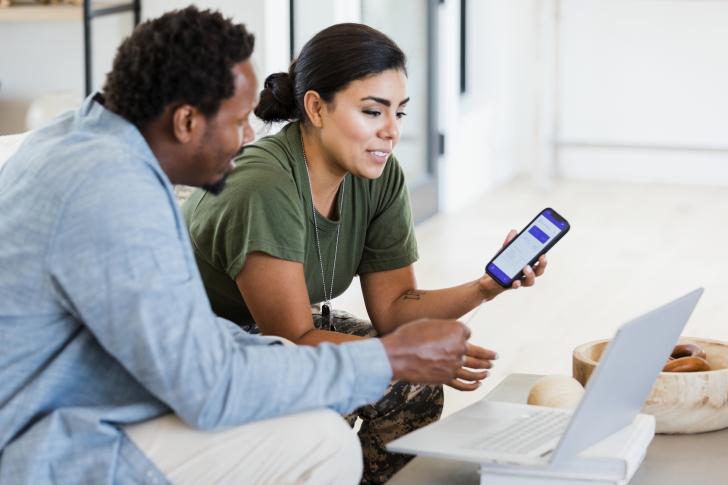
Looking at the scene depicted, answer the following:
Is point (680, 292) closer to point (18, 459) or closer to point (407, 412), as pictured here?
point (407, 412)

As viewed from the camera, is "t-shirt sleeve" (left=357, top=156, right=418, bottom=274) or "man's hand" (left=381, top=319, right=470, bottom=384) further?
"t-shirt sleeve" (left=357, top=156, right=418, bottom=274)

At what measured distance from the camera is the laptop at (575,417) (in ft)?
4.17

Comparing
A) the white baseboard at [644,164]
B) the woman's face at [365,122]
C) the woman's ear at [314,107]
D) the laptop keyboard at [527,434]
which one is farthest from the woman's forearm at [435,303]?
the white baseboard at [644,164]

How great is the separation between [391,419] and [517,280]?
32cm

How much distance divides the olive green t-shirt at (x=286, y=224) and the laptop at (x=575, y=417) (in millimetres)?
443

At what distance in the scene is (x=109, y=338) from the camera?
1.20 metres

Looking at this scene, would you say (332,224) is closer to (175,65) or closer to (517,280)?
(517,280)

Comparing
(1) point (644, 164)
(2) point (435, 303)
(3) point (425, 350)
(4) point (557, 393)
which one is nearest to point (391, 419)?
(2) point (435, 303)

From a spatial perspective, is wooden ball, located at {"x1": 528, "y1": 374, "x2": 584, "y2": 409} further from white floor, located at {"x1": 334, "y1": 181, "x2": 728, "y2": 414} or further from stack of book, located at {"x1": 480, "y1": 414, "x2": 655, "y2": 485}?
white floor, located at {"x1": 334, "y1": 181, "x2": 728, "y2": 414}

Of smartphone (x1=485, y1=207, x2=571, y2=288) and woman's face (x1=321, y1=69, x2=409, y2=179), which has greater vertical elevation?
woman's face (x1=321, y1=69, x2=409, y2=179)

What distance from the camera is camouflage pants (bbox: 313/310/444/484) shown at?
6.44 ft

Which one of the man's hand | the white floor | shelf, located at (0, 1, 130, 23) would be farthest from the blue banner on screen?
shelf, located at (0, 1, 130, 23)

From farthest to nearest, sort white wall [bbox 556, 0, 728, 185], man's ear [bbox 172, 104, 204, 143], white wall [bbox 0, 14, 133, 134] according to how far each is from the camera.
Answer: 1. white wall [bbox 556, 0, 728, 185]
2. white wall [bbox 0, 14, 133, 134]
3. man's ear [bbox 172, 104, 204, 143]

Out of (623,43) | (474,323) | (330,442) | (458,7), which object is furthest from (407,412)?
(623,43)
